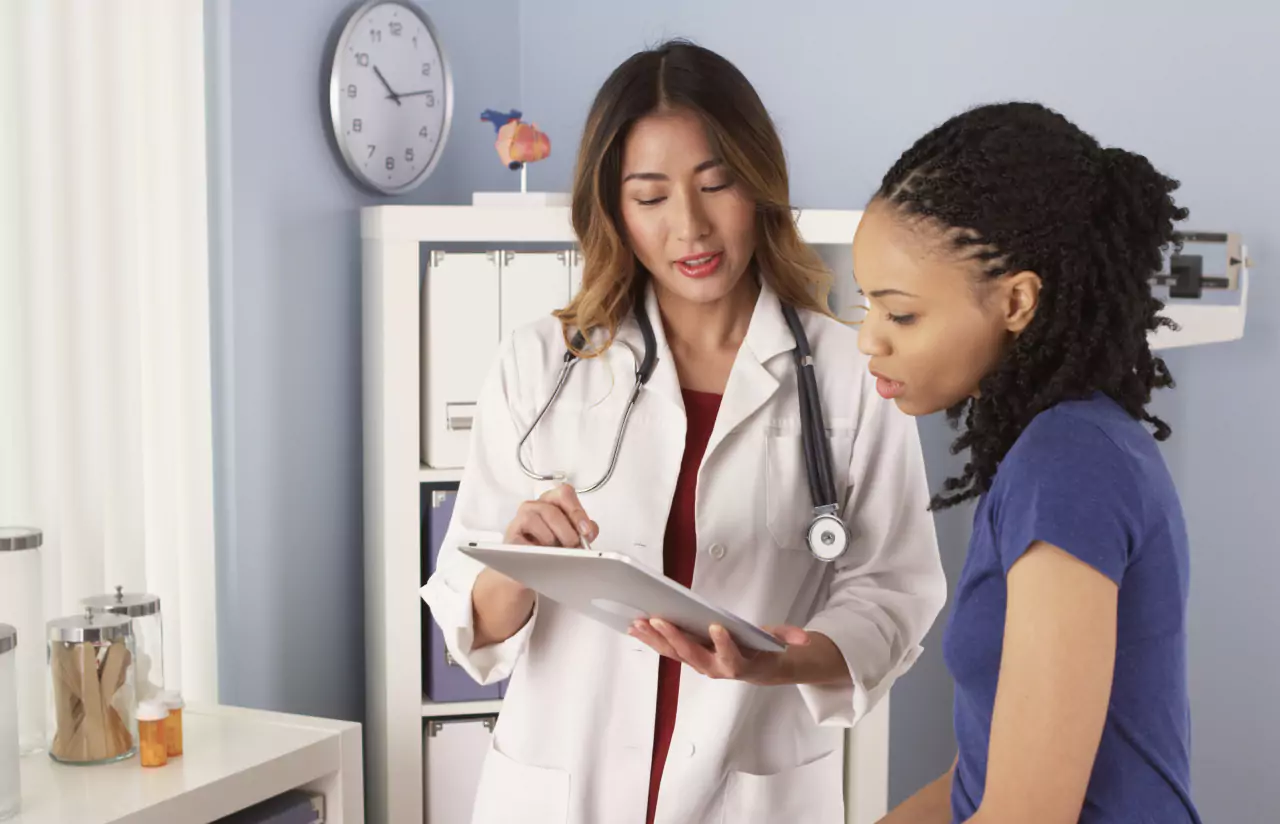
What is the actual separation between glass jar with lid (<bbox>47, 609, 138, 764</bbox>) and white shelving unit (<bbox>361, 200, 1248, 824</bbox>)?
0.63 meters

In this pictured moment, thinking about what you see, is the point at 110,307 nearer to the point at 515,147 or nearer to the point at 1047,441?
the point at 515,147

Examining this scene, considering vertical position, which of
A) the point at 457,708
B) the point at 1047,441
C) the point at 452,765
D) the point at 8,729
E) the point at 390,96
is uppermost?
the point at 390,96

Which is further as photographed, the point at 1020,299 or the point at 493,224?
the point at 493,224

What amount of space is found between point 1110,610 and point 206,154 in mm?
1852

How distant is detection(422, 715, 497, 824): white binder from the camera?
94.4 inches

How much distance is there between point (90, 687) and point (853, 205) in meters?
1.84

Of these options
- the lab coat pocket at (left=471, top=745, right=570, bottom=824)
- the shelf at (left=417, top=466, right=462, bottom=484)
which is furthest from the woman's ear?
the shelf at (left=417, top=466, right=462, bottom=484)

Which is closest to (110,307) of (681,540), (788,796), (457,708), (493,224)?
(493,224)

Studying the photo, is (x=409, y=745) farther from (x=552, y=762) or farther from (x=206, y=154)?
(x=206, y=154)

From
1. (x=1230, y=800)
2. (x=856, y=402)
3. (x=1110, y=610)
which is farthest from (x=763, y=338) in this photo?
(x=1230, y=800)

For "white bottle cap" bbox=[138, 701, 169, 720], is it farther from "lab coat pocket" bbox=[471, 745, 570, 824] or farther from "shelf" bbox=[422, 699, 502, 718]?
"shelf" bbox=[422, 699, 502, 718]

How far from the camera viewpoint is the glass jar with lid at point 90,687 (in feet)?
5.60

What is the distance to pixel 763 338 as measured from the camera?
61.0 inches

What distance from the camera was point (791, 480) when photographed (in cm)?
151
